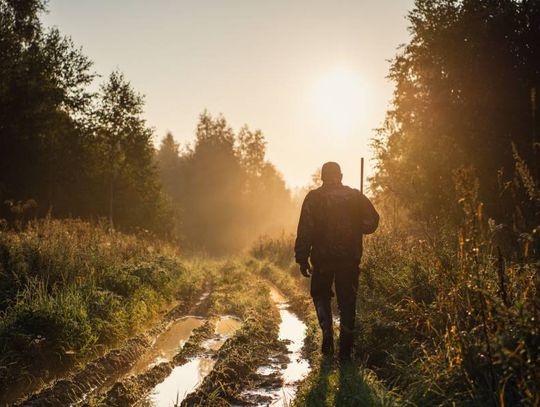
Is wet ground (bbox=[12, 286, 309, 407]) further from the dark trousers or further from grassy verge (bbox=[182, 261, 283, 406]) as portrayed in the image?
the dark trousers

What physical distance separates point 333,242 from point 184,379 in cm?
287

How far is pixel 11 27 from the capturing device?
104 ft

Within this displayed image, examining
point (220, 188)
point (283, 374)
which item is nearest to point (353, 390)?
point (283, 374)

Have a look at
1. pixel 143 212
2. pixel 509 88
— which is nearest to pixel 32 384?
pixel 509 88

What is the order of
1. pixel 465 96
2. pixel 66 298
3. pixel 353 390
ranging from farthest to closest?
pixel 465 96
pixel 66 298
pixel 353 390

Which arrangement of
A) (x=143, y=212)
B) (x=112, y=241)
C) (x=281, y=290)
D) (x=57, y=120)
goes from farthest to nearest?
(x=143, y=212) < (x=57, y=120) < (x=281, y=290) < (x=112, y=241)

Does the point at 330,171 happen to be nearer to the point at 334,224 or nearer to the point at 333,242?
the point at 334,224

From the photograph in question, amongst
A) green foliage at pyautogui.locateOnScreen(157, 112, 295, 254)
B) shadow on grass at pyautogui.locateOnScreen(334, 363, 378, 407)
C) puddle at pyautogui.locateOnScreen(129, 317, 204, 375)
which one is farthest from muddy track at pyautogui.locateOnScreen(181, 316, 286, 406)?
green foliage at pyautogui.locateOnScreen(157, 112, 295, 254)

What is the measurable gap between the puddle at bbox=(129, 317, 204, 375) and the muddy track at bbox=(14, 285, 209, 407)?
0.12 metres

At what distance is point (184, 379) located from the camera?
7.23m

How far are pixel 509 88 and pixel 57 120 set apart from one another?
29310mm

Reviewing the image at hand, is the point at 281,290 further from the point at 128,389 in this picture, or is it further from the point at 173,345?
the point at 128,389

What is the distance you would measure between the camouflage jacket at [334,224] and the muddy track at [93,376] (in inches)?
124

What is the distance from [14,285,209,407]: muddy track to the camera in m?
5.84
